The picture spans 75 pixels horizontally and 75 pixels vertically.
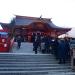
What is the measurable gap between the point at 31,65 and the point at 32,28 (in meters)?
17.5

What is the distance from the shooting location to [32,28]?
33.0m

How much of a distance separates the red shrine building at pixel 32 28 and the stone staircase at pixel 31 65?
14.9 m

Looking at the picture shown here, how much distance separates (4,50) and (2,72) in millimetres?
6473

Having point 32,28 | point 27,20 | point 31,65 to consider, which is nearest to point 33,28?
point 32,28

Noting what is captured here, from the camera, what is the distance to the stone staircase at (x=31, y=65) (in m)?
14.8

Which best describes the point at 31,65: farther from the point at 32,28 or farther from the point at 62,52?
the point at 32,28

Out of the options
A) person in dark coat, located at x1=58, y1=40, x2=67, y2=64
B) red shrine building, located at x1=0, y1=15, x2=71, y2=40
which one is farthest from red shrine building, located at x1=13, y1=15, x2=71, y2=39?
person in dark coat, located at x1=58, y1=40, x2=67, y2=64

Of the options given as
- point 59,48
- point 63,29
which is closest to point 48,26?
point 63,29

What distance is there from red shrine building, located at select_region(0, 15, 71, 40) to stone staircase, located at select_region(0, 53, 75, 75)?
14.9 metres

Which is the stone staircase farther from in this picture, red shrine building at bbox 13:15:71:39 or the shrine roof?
the shrine roof

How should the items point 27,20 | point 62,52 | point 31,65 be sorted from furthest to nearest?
point 27,20
point 62,52
point 31,65

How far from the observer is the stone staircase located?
14.8 metres

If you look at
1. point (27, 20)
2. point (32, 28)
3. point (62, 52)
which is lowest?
point (62, 52)

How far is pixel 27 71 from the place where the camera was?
48.6 feet
